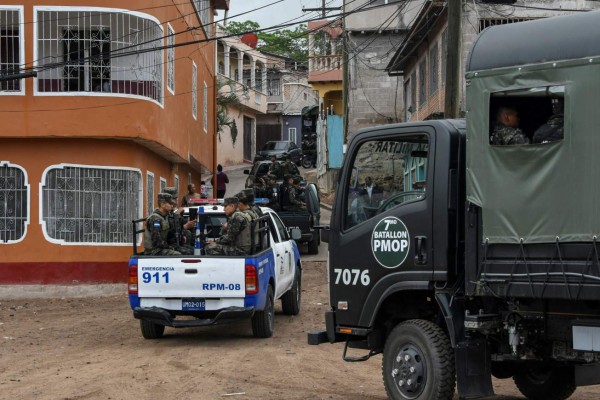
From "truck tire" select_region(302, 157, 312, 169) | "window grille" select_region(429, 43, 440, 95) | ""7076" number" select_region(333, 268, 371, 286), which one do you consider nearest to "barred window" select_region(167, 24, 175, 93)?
"window grille" select_region(429, 43, 440, 95)

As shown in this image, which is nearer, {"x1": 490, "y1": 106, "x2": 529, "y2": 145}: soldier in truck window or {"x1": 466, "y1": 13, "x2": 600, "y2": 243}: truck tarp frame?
{"x1": 466, "y1": 13, "x2": 600, "y2": 243}: truck tarp frame

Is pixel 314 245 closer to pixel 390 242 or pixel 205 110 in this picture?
pixel 205 110

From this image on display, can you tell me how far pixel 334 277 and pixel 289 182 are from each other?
16.3 meters

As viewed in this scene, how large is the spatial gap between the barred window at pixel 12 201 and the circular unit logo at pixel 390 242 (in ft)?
44.1

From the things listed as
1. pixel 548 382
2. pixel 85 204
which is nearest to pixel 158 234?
pixel 548 382

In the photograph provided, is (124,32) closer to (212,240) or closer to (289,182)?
(289,182)

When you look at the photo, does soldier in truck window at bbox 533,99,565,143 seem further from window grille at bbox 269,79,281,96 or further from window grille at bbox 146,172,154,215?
window grille at bbox 269,79,281,96

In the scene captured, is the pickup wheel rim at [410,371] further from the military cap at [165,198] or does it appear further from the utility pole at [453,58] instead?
the utility pole at [453,58]

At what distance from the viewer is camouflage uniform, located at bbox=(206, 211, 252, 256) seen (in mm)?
14174

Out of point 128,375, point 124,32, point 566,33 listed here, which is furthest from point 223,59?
point 566,33

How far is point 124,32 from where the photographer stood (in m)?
21.9

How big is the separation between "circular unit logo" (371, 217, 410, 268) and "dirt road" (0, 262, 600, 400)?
1.78m

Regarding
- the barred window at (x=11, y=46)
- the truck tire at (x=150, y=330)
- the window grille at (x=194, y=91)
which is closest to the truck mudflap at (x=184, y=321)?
the truck tire at (x=150, y=330)

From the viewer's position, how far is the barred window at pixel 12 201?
2100 cm
